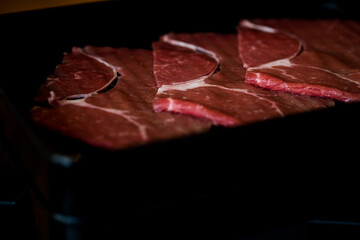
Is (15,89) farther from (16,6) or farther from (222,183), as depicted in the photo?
(222,183)

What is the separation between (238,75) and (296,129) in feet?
2.36

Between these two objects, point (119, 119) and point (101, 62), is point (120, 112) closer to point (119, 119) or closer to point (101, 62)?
point (119, 119)

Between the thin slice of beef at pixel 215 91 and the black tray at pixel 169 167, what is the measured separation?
0.52 feet

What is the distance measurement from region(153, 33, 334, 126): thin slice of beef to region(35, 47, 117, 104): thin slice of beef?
13.1 inches

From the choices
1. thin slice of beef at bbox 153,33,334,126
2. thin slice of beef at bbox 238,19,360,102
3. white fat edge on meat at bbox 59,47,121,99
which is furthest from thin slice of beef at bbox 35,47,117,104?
thin slice of beef at bbox 238,19,360,102

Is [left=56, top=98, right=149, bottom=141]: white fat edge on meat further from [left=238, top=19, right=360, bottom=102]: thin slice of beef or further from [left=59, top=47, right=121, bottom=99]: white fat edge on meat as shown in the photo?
[left=238, top=19, right=360, bottom=102]: thin slice of beef

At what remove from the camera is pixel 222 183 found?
2.04 meters

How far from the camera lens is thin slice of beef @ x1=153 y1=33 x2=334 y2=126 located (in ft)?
7.11

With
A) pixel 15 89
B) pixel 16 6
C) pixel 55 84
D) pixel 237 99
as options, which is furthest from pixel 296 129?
pixel 16 6

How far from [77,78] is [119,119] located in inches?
20.8

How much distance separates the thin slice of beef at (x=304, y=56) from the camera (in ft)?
7.98

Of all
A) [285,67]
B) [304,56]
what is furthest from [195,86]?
[304,56]

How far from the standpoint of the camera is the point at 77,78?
2447 mm

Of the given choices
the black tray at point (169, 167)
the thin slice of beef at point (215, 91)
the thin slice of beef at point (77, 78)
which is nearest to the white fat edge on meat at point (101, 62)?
the thin slice of beef at point (77, 78)
